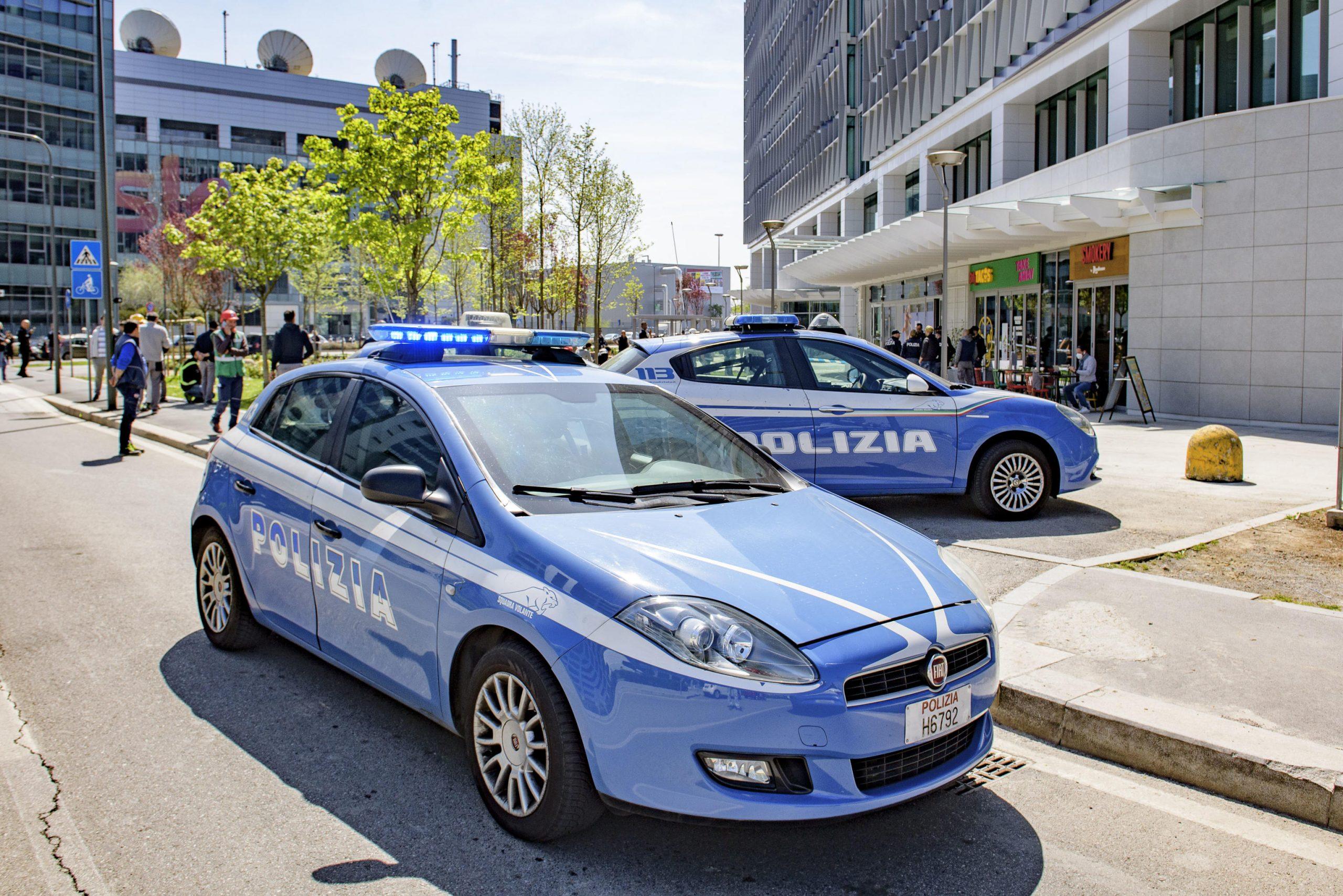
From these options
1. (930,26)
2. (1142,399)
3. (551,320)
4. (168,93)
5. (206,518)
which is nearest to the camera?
(206,518)

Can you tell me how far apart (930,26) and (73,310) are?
203ft

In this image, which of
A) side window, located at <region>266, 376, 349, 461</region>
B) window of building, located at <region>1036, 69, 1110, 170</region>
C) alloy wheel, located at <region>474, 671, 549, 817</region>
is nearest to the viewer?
alloy wheel, located at <region>474, 671, 549, 817</region>

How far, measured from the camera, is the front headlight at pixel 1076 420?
28.5ft

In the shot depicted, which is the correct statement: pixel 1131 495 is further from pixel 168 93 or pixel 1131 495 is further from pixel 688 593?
pixel 168 93

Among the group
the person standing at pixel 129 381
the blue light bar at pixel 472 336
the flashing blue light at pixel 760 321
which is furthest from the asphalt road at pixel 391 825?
the person standing at pixel 129 381

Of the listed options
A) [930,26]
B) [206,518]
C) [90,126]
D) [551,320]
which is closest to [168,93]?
[90,126]

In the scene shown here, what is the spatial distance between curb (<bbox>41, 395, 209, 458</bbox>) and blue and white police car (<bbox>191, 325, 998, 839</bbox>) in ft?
23.5

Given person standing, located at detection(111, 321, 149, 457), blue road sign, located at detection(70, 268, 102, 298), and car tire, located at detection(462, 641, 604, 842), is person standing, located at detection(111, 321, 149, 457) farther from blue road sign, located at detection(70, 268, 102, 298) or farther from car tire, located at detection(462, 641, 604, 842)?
car tire, located at detection(462, 641, 604, 842)

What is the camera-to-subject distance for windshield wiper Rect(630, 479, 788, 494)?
3.83 m

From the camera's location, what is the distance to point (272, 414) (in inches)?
201

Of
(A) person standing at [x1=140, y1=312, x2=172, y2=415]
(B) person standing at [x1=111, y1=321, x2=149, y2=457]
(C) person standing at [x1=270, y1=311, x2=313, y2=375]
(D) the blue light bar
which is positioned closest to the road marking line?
(D) the blue light bar

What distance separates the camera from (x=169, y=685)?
4762 mm

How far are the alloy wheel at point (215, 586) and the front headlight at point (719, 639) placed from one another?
2929mm

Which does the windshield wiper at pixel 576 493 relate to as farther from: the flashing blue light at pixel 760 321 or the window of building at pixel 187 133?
the window of building at pixel 187 133
